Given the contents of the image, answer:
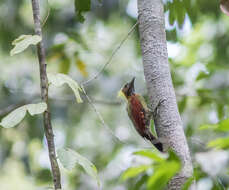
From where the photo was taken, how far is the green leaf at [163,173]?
92 cm

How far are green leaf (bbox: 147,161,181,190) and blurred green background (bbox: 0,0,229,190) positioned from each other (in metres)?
1.03

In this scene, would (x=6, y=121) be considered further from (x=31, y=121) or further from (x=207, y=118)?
(x=207, y=118)

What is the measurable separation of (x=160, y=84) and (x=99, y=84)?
2.91 meters

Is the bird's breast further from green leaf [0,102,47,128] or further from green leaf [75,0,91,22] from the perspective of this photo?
green leaf [0,102,47,128]

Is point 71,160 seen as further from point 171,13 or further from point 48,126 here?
point 171,13

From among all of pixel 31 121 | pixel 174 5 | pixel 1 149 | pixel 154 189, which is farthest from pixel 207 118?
Answer: pixel 154 189

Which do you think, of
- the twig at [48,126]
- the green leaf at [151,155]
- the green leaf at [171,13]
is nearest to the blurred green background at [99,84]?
the green leaf at [171,13]

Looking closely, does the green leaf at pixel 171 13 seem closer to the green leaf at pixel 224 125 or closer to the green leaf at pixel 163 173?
the green leaf at pixel 224 125


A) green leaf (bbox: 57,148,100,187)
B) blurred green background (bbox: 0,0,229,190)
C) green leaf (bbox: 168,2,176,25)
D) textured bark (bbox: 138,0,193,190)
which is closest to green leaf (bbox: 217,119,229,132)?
textured bark (bbox: 138,0,193,190)

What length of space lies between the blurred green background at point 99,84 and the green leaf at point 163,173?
103 centimetres

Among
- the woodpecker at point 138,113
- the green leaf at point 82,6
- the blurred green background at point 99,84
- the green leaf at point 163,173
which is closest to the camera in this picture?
the green leaf at point 163,173

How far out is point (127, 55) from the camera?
5988mm

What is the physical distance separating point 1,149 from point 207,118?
2.40 m

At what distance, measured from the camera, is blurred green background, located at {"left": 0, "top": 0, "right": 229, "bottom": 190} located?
3.35 m
